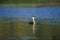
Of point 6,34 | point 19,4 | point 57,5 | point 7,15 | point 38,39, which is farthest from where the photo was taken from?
point 19,4

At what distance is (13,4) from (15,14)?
2720mm

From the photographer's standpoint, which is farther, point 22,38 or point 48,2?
point 48,2

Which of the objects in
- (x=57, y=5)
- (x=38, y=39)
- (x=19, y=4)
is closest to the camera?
(x=38, y=39)

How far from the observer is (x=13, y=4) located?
15.9 metres

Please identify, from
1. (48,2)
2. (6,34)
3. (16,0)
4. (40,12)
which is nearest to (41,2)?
(48,2)

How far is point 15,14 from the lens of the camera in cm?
1332

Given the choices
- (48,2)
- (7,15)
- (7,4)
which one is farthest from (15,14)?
(48,2)

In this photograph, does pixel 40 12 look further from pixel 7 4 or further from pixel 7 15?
pixel 7 4

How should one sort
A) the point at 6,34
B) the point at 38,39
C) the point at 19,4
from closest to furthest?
1. the point at 38,39
2. the point at 6,34
3. the point at 19,4

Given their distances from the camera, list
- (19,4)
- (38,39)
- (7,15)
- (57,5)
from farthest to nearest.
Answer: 1. (19,4)
2. (57,5)
3. (7,15)
4. (38,39)

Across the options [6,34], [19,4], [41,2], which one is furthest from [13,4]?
[6,34]

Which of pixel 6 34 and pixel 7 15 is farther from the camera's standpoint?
pixel 7 15

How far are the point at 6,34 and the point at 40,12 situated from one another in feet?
20.9

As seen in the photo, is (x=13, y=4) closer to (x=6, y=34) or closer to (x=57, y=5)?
(x=57, y=5)
